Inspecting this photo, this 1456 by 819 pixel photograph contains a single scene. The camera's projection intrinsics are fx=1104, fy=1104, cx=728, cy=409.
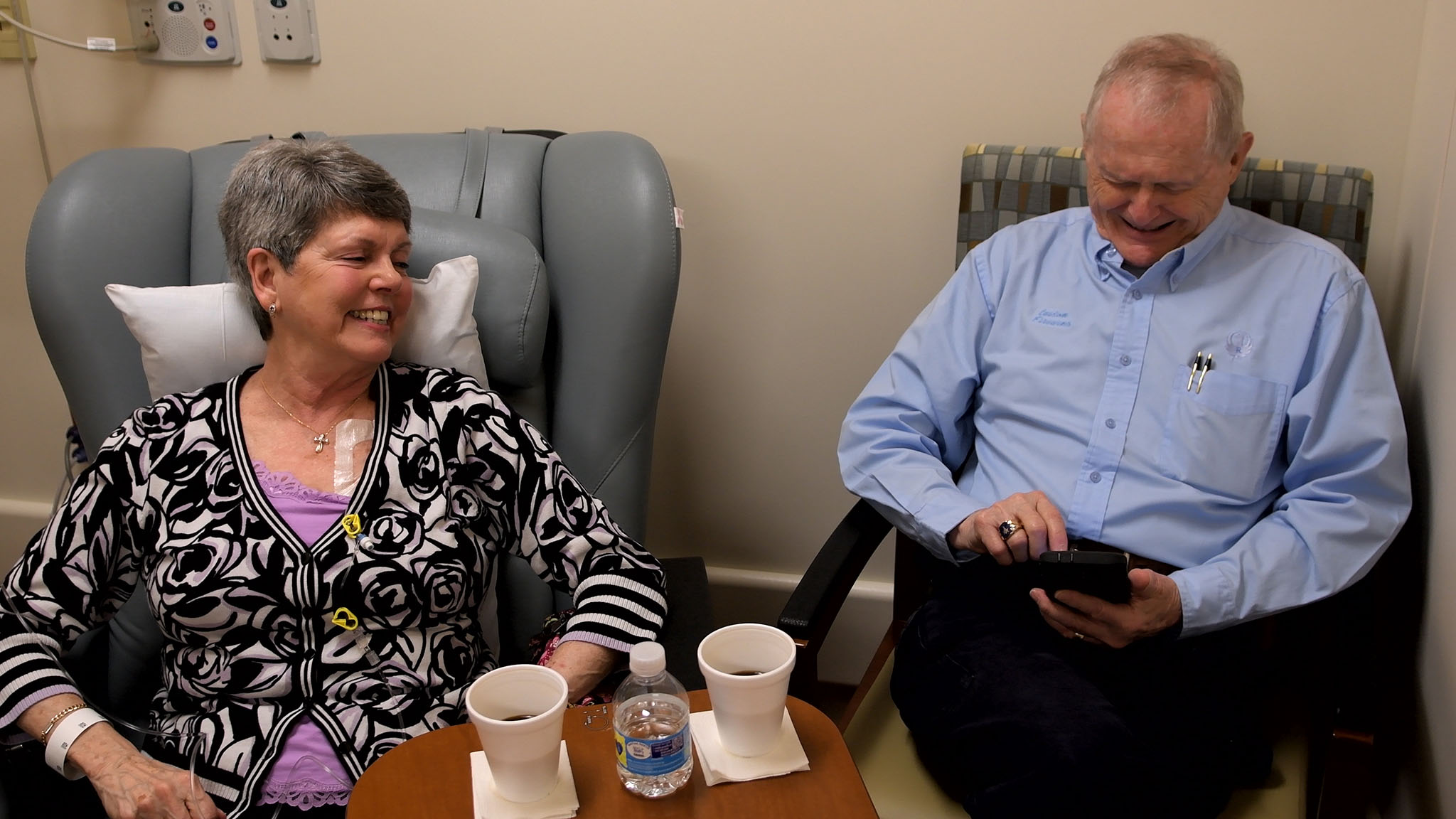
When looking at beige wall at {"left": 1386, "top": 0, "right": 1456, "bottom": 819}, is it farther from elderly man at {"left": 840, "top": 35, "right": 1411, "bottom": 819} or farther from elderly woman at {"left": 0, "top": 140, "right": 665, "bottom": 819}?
elderly woman at {"left": 0, "top": 140, "right": 665, "bottom": 819}

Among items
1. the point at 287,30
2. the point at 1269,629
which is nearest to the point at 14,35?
the point at 287,30

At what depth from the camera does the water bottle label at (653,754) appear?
0.97 metres

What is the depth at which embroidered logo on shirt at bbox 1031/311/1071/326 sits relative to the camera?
Answer: 1.58m

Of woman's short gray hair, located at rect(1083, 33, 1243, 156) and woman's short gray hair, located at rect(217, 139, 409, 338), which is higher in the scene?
woman's short gray hair, located at rect(1083, 33, 1243, 156)

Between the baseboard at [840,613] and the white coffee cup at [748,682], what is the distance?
4.09 feet

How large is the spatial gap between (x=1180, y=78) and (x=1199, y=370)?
1.25 feet

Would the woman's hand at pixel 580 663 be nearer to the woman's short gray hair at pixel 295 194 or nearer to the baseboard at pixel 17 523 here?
the woman's short gray hair at pixel 295 194

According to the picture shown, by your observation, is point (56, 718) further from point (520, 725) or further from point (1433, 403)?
point (1433, 403)

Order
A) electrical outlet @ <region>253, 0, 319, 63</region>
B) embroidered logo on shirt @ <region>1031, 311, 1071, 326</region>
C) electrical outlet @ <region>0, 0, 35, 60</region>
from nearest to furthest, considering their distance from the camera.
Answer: embroidered logo on shirt @ <region>1031, 311, 1071, 326</region>
electrical outlet @ <region>253, 0, 319, 63</region>
electrical outlet @ <region>0, 0, 35, 60</region>

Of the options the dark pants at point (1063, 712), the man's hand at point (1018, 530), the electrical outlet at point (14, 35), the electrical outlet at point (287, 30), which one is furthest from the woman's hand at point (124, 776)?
the electrical outlet at point (14, 35)

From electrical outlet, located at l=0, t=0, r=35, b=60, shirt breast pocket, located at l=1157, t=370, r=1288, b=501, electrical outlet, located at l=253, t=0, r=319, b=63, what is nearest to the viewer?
shirt breast pocket, located at l=1157, t=370, r=1288, b=501

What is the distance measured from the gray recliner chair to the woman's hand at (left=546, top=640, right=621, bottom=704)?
0.64ft

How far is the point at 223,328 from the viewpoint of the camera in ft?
5.10

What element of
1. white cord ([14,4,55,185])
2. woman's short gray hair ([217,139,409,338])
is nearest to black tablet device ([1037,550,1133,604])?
woman's short gray hair ([217,139,409,338])
